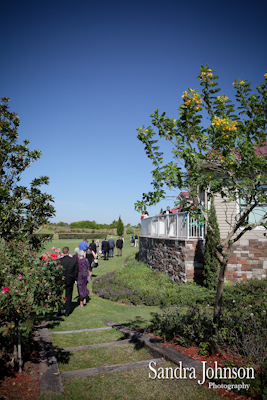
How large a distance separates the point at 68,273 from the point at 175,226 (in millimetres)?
5906

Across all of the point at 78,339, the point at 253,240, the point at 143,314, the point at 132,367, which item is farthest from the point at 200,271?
the point at 132,367

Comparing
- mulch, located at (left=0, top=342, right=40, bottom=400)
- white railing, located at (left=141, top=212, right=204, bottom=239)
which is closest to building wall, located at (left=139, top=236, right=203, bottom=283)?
white railing, located at (left=141, top=212, right=204, bottom=239)

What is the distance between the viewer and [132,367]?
470 centimetres

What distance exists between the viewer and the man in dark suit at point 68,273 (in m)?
8.64

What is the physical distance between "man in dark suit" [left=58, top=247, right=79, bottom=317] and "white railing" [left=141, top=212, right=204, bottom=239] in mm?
4048

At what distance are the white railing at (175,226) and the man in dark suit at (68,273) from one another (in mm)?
4048

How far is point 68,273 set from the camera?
870cm

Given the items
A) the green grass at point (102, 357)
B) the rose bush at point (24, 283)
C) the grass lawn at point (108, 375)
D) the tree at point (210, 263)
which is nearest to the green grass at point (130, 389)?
the grass lawn at point (108, 375)

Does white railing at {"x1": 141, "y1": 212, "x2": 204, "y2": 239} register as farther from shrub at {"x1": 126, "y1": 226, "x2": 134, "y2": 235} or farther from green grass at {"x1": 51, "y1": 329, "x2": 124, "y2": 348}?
shrub at {"x1": 126, "y1": 226, "x2": 134, "y2": 235}

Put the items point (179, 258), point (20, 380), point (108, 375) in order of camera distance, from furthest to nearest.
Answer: point (179, 258) → point (108, 375) → point (20, 380)

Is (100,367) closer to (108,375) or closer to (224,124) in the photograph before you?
(108,375)

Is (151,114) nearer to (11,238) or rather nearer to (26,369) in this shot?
(11,238)

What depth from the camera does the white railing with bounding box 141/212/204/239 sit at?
12.0 meters

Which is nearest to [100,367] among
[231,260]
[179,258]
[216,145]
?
[216,145]
